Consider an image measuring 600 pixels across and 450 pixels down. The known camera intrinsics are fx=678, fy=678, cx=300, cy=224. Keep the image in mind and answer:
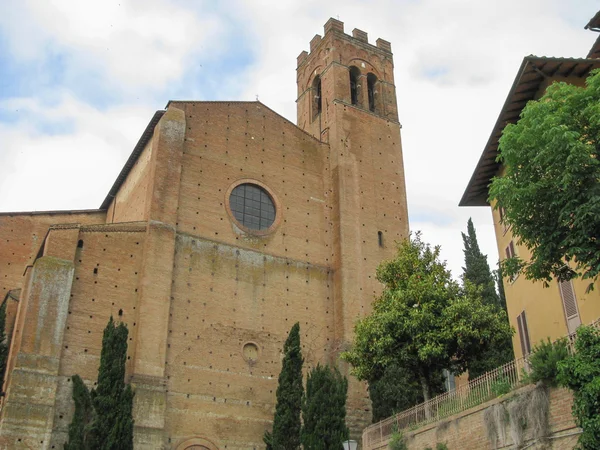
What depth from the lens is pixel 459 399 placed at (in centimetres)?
1347

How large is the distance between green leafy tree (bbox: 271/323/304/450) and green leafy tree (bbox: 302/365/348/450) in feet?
2.75

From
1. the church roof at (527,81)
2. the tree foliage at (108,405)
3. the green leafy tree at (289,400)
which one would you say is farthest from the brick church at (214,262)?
the church roof at (527,81)

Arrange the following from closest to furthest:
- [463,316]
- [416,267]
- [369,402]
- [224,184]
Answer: [463,316] < [416,267] < [369,402] < [224,184]

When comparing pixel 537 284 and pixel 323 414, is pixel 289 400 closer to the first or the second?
pixel 323 414

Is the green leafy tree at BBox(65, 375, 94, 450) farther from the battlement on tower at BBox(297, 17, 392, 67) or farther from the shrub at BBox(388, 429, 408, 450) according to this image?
the battlement on tower at BBox(297, 17, 392, 67)

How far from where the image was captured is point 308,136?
2788cm

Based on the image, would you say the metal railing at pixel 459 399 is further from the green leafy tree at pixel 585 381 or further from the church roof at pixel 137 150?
the church roof at pixel 137 150

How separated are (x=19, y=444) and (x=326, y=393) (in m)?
8.20

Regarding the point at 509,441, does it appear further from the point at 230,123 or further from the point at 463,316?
the point at 230,123

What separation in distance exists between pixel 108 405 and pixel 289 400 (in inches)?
208

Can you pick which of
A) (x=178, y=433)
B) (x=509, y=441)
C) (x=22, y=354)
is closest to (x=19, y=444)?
(x=22, y=354)

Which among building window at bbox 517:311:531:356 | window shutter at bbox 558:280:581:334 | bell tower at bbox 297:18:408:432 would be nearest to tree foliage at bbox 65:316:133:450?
bell tower at bbox 297:18:408:432

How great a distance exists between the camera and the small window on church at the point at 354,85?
30.2m

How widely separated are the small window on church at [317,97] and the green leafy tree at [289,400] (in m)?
12.4
